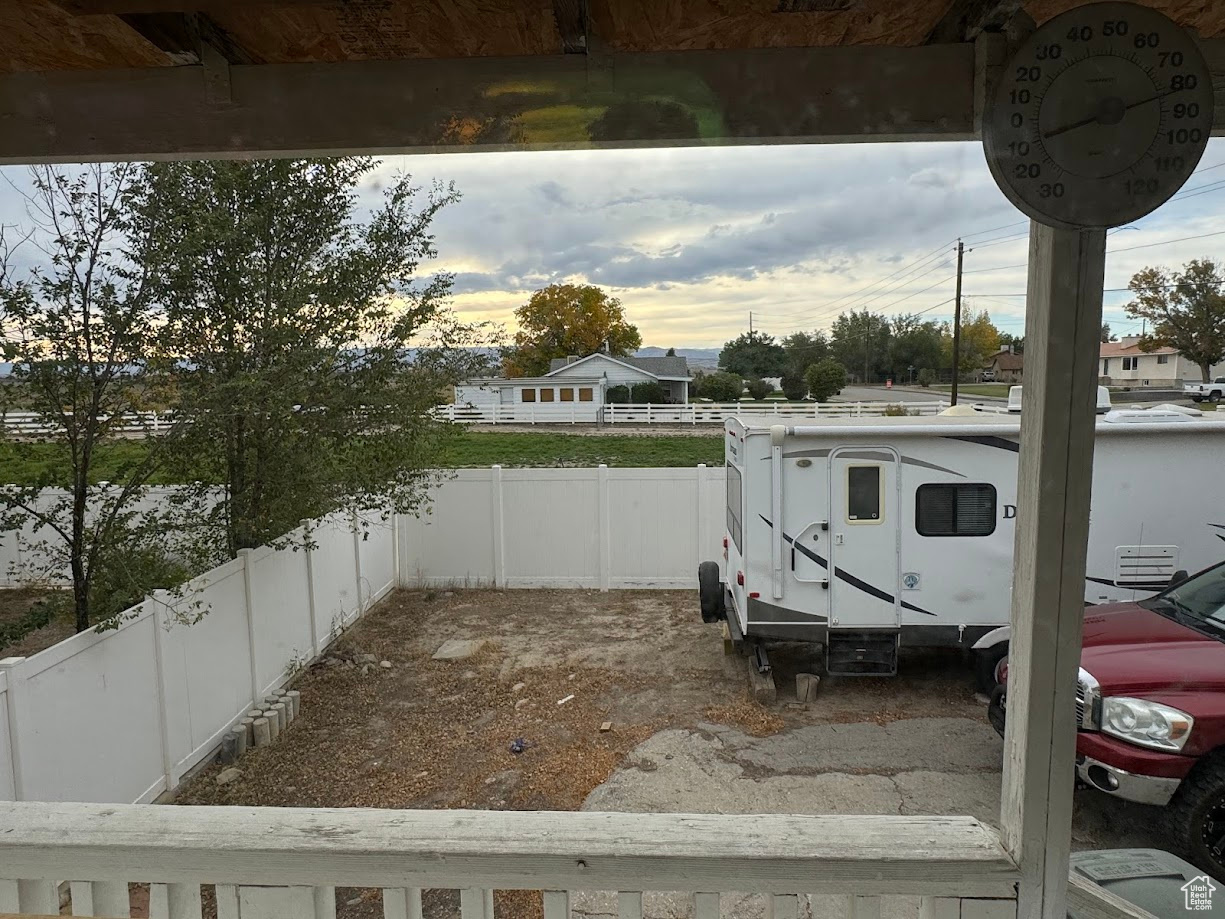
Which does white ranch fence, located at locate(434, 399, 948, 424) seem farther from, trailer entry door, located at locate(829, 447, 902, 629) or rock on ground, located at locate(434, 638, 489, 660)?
rock on ground, located at locate(434, 638, 489, 660)

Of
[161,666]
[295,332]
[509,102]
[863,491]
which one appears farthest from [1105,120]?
[161,666]

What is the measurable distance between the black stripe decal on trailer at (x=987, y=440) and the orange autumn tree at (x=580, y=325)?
13.9m

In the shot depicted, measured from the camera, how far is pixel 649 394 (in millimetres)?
19406

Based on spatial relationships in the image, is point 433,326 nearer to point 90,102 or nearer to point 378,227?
point 378,227

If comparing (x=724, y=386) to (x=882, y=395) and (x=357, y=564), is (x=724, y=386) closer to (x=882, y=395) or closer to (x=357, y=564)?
(x=882, y=395)

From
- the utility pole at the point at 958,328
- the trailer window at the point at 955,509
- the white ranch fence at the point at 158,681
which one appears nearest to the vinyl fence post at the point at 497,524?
the white ranch fence at the point at 158,681

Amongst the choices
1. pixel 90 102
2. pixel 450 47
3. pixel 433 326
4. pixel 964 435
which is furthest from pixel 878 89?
pixel 433 326

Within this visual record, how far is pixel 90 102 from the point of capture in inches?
59.0

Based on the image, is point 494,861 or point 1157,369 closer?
point 494,861

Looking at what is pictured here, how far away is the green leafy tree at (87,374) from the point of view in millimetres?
3768

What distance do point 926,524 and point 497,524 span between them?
15.2ft

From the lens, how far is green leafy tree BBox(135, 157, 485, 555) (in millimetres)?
4336

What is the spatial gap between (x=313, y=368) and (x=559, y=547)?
415 cm

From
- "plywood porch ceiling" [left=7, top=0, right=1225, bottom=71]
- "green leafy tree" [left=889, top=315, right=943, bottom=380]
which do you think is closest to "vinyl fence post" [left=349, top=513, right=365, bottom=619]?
"green leafy tree" [left=889, top=315, right=943, bottom=380]
